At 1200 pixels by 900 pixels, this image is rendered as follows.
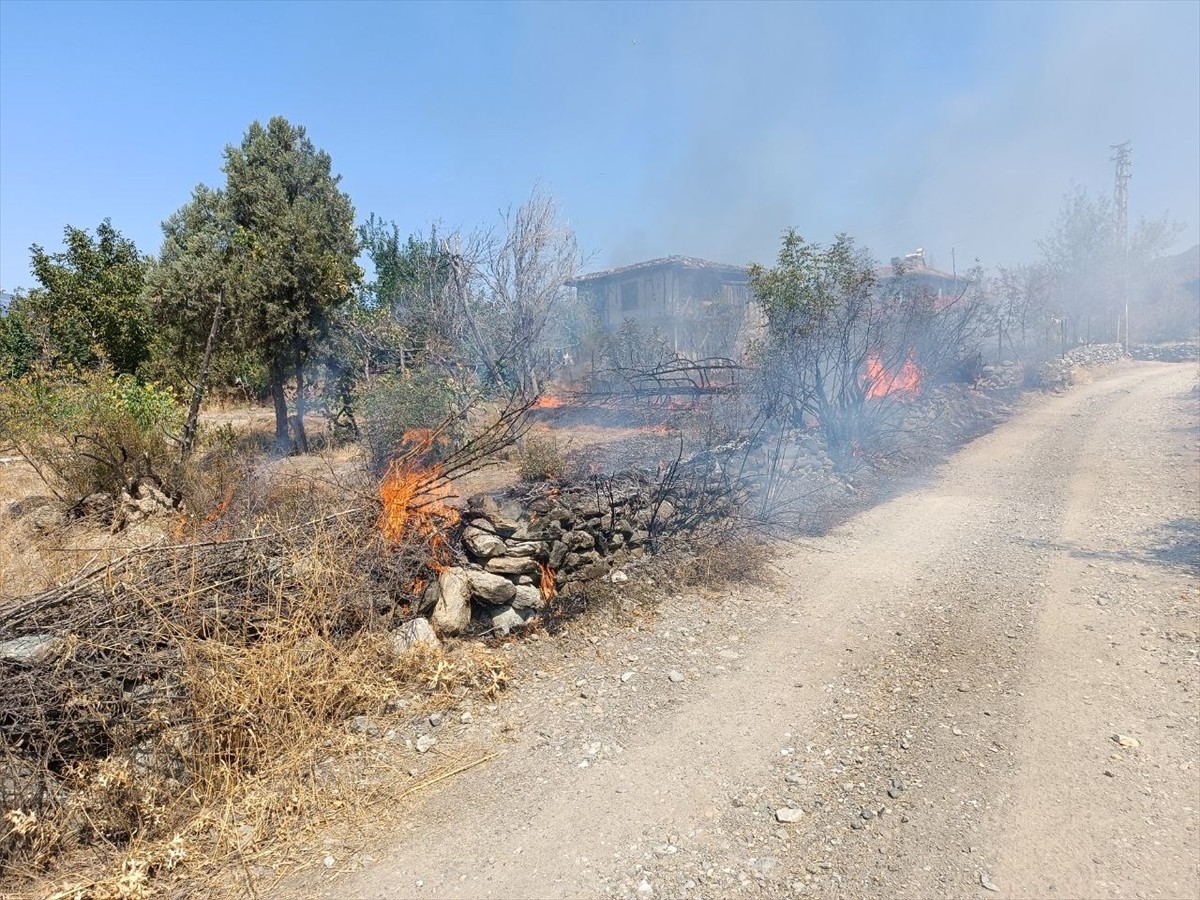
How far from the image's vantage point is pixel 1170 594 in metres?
5.49

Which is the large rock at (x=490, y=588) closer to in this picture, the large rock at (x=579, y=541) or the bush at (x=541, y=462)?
the large rock at (x=579, y=541)

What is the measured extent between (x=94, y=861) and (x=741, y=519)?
596cm

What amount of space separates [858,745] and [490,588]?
2.92m

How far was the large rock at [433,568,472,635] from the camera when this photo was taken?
5242 mm

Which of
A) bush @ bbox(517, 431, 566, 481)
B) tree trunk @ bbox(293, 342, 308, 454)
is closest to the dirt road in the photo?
bush @ bbox(517, 431, 566, 481)

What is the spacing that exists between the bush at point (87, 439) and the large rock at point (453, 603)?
5403 mm

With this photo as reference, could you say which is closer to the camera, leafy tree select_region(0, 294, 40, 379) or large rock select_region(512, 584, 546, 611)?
large rock select_region(512, 584, 546, 611)

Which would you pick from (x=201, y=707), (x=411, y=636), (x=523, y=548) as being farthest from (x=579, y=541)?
(x=201, y=707)

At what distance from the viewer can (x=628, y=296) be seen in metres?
29.1

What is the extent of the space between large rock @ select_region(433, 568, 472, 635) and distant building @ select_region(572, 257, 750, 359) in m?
17.5

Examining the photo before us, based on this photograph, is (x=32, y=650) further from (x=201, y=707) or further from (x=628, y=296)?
(x=628, y=296)

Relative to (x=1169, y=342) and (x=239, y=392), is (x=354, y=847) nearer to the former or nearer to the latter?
(x=239, y=392)

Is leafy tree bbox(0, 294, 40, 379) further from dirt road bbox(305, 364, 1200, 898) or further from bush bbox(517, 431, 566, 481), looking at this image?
dirt road bbox(305, 364, 1200, 898)

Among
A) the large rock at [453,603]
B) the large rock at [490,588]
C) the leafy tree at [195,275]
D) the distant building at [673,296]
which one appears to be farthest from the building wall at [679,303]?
the large rock at [453,603]
